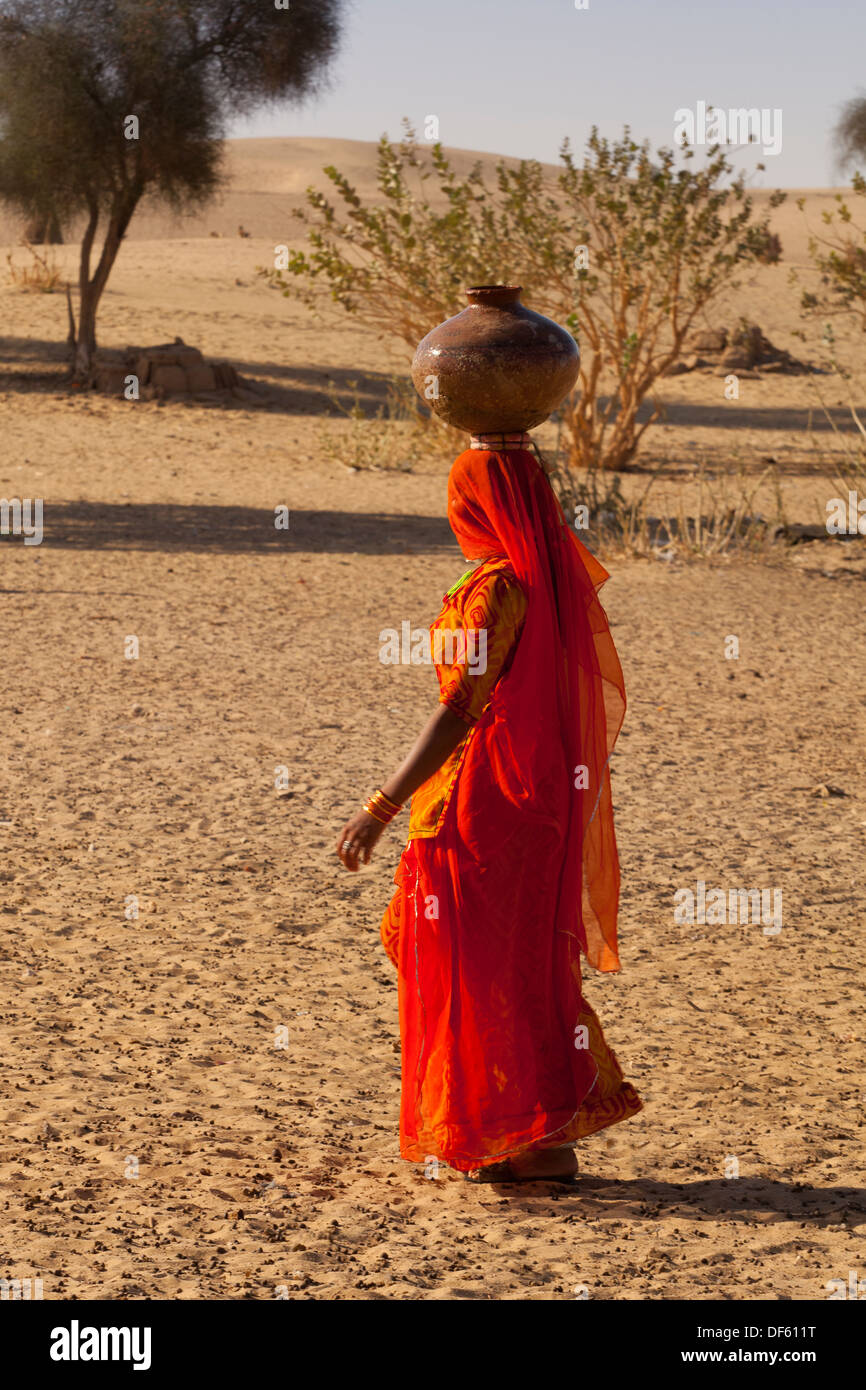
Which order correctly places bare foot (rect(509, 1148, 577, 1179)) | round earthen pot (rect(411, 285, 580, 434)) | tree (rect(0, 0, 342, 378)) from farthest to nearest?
tree (rect(0, 0, 342, 378))
bare foot (rect(509, 1148, 577, 1179))
round earthen pot (rect(411, 285, 580, 434))

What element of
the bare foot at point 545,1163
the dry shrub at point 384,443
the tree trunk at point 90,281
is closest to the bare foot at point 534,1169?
the bare foot at point 545,1163

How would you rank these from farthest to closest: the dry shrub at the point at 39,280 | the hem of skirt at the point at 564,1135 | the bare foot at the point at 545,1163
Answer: the dry shrub at the point at 39,280
the bare foot at the point at 545,1163
the hem of skirt at the point at 564,1135

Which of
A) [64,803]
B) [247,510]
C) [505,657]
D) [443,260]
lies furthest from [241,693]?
[443,260]

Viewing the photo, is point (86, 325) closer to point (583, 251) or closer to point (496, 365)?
point (583, 251)

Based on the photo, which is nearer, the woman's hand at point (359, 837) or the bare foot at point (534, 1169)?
the woman's hand at point (359, 837)

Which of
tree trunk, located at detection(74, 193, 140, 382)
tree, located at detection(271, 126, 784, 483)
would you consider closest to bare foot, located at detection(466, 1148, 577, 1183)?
tree, located at detection(271, 126, 784, 483)

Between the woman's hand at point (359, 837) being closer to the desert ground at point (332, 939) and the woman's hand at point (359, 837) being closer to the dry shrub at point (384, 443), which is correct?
the desert ground at point (332, 939)

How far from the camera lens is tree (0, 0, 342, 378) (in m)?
18.2

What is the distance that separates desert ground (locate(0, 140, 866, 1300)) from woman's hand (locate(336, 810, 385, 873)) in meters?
0.70

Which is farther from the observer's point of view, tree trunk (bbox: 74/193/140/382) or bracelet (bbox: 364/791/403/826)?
tree trunk (bbox: 74/193/140/382)

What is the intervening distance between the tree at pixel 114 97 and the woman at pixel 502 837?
1645cm

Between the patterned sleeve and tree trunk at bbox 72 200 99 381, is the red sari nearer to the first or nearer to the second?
the patterned sleeve

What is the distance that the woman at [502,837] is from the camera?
2734mm

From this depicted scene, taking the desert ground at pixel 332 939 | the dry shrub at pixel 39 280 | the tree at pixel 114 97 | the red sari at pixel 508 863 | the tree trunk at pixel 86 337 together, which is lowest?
the desert ground at pixel 332 939
